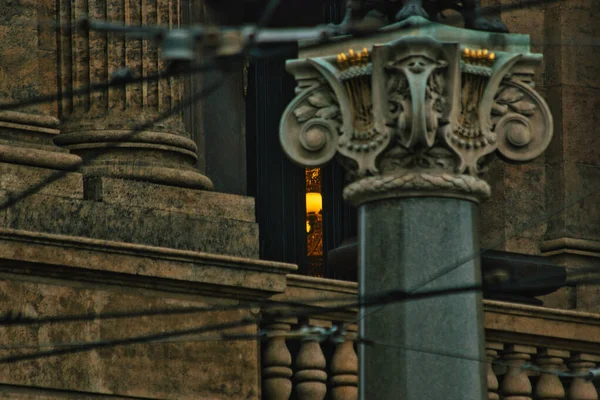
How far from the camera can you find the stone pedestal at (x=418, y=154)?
14180 millimetres

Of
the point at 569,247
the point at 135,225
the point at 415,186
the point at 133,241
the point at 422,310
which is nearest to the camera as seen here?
the point at 422,310

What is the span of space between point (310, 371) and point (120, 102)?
276 cm

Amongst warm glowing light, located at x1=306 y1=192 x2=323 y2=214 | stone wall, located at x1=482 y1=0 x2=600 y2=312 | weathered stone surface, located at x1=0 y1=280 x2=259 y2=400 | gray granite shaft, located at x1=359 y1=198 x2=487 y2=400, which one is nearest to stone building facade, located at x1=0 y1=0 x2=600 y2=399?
weathered stone surface, located at x1=0 y1=280 x2=259 y2=400

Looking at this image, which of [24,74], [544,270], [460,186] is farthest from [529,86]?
[544,270]

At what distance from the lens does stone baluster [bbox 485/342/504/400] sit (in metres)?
19.7

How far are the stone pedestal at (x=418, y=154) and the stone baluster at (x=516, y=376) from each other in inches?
207

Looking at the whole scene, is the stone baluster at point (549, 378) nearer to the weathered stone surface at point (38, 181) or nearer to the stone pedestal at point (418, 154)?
the weathered stone surface at point (38, 181)

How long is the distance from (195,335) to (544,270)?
16.4 ft

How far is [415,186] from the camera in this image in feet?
47.0

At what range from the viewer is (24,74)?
18500mm

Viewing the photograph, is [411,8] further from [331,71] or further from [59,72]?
[59,72]

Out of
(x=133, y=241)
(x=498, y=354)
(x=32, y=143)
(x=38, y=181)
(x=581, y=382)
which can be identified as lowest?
(x=581, y=382)

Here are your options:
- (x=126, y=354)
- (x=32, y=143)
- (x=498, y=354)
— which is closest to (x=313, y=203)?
(x=498, y=354)

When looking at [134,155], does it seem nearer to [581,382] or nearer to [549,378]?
[549,378]
